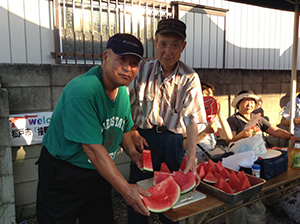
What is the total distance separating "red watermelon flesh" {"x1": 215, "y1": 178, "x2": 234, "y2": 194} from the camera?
2.02 meters

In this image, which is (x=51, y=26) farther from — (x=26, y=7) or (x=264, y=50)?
(x=264, y=50)

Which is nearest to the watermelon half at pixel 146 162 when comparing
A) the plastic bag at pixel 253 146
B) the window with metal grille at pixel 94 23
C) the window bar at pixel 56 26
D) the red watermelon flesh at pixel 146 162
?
the red watermelon flesh at pixel 146 162

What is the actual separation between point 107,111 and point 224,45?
495 cm

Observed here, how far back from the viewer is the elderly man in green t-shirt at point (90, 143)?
5.37ft

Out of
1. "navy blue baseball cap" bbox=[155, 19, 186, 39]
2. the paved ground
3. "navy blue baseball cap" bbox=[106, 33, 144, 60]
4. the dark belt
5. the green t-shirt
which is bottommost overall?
the paved ground

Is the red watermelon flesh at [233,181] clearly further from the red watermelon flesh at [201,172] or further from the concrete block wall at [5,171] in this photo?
the concrete block wall at [5,171]

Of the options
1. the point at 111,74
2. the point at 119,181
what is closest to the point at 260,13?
the point at 111,74

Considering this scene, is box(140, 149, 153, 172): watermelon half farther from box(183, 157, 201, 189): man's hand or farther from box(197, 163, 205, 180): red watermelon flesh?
box(197, 163, 205, 180): red watermelon flesh

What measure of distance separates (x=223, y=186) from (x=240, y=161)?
1.94 ft

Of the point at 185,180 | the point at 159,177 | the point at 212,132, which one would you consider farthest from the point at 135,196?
the point at 212,132

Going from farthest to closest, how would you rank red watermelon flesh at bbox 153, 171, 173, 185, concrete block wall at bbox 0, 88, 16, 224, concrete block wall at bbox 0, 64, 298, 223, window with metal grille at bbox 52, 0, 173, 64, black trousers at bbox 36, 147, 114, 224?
window with metal grille at bbox 52, 0, 173, 64, concrete block wall at bbox 0, 64, 298, 223, concrete block wall at bbox 0, 88, 16, 224, red watermelon flesh at bbox 153, 171, 173, 185, black trousers at bbox 36, 147, 114, 224

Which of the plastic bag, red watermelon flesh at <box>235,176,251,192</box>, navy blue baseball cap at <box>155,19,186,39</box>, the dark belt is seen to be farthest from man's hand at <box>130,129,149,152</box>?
the plastic bag

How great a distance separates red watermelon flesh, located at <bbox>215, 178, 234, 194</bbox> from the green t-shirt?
937 millimetres

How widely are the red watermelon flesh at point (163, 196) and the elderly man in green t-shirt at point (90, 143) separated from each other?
12cm
